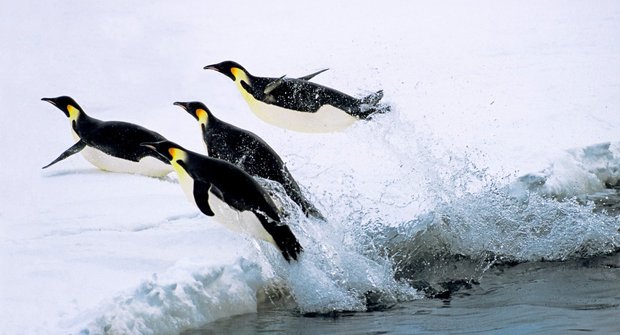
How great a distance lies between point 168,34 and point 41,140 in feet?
10.3

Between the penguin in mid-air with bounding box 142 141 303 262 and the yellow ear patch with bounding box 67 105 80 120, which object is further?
the yellow ear patch with bounding box 67 105 80 120

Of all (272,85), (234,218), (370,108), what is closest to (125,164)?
(272,85)

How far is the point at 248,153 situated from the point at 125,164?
1.06 meters

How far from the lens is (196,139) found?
252 inches

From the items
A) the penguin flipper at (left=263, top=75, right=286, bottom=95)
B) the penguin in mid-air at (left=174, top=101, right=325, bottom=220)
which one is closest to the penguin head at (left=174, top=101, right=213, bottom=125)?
the penguin in mid-air at (left=174, top=101, right=325, bottom=220)

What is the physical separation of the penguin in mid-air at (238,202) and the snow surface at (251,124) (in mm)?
83

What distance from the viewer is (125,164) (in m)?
5.63

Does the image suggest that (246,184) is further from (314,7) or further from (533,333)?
(314,7)

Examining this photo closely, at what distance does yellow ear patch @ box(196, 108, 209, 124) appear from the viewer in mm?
5066

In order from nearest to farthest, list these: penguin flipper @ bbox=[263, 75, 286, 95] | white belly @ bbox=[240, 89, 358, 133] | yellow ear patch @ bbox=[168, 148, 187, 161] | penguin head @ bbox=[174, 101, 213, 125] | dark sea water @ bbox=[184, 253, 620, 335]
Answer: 1. dark sea water @ bbox=[184, 253, 620, 335]
2. yellow ear patch @ bbox=[168, 148, 187, 161]
3. penguin head @ bbox=[174, 101, 213, 125]
4. penguin flipper @ bbox=[263, 75, 286, 95]
5. white belly @ bbox=[240, 89, 358, 133]

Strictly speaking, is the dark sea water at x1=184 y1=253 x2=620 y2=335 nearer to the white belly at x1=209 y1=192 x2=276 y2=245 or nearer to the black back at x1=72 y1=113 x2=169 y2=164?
the white belly at x1=209 y1=192 x2=276 y2=245

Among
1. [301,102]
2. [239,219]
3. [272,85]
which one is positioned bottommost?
[239,219]

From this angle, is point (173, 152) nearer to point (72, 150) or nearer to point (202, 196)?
point (202, 196)

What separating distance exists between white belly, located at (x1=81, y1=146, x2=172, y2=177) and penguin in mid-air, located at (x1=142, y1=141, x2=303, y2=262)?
3.90 feet
